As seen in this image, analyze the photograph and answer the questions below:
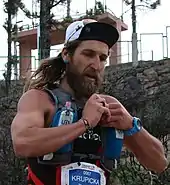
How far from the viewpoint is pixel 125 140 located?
3.02 metres

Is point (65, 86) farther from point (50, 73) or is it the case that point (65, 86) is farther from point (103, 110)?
point (103, 110)

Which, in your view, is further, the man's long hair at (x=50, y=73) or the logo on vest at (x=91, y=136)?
the man's long hair at (x=50, y=73)

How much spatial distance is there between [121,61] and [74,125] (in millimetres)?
15427

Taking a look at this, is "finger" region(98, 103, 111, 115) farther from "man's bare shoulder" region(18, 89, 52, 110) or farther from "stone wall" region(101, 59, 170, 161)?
"stone wall" region(101, 59, 170, 161)

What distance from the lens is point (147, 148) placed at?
3.00 m

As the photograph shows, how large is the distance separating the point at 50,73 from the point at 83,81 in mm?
277

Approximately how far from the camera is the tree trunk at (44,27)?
42.8ft

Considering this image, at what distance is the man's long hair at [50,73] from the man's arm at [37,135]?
0.27m

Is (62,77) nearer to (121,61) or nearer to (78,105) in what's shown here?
(78,105)

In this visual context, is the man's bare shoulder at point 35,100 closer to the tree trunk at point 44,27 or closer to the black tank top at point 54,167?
the black tank top at point 54,167

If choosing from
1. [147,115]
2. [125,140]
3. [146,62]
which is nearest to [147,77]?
[146,62]

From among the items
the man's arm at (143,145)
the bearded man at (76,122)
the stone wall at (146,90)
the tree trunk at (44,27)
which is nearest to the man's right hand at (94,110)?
the bearded man at (76,122)

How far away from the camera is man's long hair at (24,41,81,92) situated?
2.94 metres

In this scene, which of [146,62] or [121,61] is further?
[121,61]
